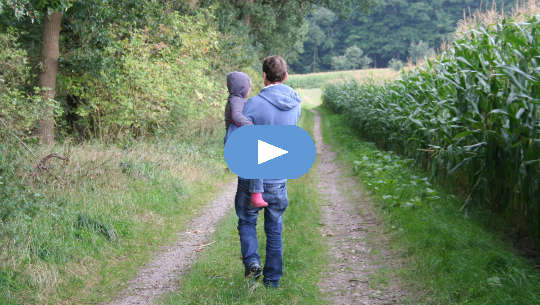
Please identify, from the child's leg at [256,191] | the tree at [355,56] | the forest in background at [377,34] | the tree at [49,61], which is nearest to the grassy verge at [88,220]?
the tree at [49,61]

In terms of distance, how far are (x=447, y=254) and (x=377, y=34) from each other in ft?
268

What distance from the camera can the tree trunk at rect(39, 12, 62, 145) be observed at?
9.59m

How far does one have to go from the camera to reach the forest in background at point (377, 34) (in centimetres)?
7069

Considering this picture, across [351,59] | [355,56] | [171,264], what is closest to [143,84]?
[171,264]

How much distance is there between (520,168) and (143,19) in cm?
909

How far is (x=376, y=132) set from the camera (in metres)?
14.3

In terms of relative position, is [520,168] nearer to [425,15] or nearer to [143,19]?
[143,19]

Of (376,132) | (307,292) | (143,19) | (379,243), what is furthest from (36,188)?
(376,132)

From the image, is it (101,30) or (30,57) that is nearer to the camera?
(101,30)

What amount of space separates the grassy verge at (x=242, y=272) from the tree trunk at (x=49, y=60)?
503 cm

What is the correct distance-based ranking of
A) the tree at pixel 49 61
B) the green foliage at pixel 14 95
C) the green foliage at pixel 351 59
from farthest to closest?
1. the green foliage at pixel 351 59
2. the tree at pixel 49 61
3. the green foliage at pixel 14 95

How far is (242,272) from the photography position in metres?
4.84

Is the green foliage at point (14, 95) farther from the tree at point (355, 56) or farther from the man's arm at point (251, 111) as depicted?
the tree at point (355, 56)
